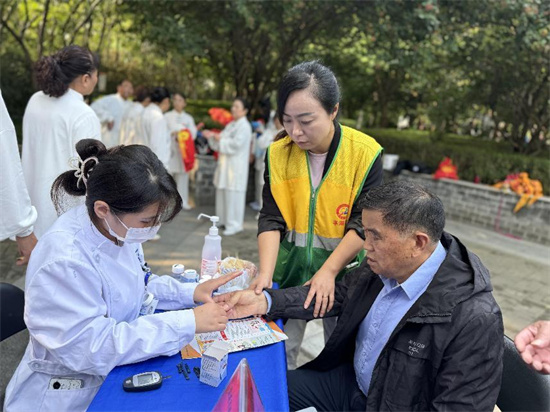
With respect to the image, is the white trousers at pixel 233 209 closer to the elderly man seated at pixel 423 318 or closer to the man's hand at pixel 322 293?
the man's hand at pixel 322 293

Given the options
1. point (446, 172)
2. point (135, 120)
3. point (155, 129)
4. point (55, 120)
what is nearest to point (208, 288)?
point (55, 120)

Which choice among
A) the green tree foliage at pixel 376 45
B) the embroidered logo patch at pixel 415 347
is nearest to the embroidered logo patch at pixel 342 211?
the embroidered logo patch at pixel 415 347

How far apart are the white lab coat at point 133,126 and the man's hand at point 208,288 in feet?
14.0

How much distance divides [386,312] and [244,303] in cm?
60

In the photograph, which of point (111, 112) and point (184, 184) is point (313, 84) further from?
point (111, 112)

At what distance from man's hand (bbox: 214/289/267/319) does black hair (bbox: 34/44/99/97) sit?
187 centimetres

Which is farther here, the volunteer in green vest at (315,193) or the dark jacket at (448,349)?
the volunteer in green vest at (315,193)

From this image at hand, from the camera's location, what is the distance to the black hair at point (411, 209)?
5.37 ft

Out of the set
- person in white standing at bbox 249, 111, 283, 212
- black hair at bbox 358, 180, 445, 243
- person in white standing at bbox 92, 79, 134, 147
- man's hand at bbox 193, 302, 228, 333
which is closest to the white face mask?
man's hand at bbox 193, 302, 228, 333

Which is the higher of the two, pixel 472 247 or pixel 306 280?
pixel 306 280

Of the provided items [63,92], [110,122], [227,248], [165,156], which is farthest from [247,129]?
[63,92]

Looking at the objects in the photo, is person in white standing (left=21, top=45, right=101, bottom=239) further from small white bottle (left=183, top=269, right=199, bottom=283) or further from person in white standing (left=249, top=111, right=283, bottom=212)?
person in white standing (left=249, top=111, right=283, bottom=212)

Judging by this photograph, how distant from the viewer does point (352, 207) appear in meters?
2.25

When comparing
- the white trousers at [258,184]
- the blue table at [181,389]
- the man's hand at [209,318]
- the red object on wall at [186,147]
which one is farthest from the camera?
the white trousers at [258,184]
